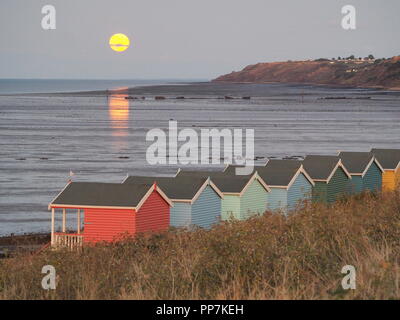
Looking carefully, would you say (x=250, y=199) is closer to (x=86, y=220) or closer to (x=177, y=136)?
(x=86, y=220)

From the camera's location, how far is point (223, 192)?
2928cm

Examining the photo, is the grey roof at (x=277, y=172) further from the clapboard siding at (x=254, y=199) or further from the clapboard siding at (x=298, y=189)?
the clapboard siding at (x=254, y=199)

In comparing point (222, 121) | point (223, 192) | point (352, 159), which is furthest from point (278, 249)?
point (222, 121)

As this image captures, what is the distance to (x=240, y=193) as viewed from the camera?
96.1 feet

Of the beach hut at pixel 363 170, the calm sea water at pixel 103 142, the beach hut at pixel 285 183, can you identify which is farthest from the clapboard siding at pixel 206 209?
the beach hut at pixel 363 170

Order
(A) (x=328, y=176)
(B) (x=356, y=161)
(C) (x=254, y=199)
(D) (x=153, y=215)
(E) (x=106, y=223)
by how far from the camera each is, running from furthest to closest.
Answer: (B) (x=356, y=161), (A) (x=328, y=176), (C) (x=254, y=199), (D) (x=153, y=215), (E) (x=106, y=223)

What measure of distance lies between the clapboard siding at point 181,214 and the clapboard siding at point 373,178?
1113cm

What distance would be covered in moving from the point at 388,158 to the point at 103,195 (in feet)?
56.1

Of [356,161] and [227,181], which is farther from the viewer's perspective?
[356,161]

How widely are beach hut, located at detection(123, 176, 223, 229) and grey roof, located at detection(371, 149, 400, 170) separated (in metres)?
11.9

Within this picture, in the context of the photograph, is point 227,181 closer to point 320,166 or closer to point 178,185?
point 178,185

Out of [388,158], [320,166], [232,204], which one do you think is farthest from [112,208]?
[388,158]

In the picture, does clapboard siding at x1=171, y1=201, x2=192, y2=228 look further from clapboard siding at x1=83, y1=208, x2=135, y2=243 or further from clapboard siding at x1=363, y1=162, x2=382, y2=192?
clapboard siding at x1=363, y1=162, x2=382, y2=192

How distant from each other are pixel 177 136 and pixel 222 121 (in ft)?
83.2
